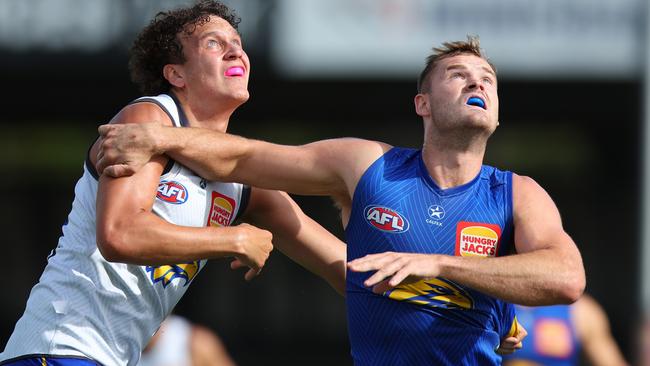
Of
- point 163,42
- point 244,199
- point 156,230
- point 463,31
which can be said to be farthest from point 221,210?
point 463,31

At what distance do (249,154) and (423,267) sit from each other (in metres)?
1.07

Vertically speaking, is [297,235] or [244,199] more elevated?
[244,199]

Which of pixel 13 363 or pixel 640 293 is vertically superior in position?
pixel 13 363

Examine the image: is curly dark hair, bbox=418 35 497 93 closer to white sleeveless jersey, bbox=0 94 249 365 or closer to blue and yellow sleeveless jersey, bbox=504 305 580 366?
white sleeveless jersey, bbox=0 94 249 365

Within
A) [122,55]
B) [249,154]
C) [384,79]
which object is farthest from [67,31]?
[249,154]

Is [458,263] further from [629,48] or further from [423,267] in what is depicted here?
[629,48]

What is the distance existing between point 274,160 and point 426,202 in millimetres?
693

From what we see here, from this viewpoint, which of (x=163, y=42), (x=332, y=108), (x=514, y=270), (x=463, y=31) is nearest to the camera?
(x=514, y=270)

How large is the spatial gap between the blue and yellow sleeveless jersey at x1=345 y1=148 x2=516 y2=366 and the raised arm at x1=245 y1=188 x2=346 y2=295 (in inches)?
24.6

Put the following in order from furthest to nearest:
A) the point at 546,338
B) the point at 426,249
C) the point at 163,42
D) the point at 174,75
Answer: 1. the point at 546,338
2. the point at 163,42
3. the point at 174,75
4. the point at 426,249

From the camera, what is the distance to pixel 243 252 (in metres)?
5.08

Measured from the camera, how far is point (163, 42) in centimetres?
599

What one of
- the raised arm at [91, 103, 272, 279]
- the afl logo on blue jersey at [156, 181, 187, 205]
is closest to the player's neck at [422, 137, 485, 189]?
the raised arm at [91, 103, 272, 279]

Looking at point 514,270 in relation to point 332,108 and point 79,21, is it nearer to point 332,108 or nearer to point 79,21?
point 79,21
